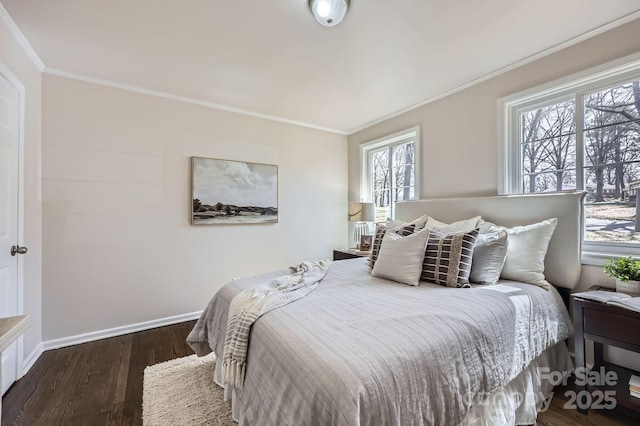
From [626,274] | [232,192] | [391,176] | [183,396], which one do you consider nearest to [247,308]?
[183,396]

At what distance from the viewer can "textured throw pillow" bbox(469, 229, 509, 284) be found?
197 centimetres

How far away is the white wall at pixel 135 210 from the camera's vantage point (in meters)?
2.52

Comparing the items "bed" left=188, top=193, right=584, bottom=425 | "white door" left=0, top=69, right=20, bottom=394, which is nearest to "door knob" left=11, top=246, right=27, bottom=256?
"white door" left=0, top=69, right=20, bottom=394

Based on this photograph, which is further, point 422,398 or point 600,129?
point 600,129

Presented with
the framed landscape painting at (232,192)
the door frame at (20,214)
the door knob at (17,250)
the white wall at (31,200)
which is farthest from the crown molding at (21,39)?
the door knob at (17,250)

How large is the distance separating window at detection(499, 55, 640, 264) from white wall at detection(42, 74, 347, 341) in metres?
2.61

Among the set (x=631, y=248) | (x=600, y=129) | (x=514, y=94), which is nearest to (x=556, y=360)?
(x=631, y=248)

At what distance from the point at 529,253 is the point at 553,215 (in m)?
0.36

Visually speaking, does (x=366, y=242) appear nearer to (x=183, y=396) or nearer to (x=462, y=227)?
(x=462, y=227)

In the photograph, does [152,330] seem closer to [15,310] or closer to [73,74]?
[15,310]

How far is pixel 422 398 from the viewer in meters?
1.05

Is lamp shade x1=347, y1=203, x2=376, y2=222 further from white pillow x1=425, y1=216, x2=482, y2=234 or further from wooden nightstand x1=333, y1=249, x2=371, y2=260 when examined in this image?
white pillow x1=425, y1=216, x2=482, y2=234

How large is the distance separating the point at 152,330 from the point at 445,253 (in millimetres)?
2876

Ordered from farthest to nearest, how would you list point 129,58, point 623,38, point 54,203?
point 54,203
point 129,58
point 623,38
